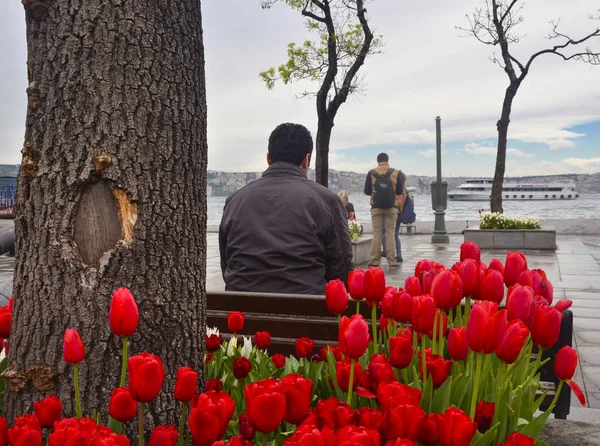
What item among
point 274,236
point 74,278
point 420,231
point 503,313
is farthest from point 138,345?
point 420,231

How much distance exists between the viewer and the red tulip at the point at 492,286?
1700 mm

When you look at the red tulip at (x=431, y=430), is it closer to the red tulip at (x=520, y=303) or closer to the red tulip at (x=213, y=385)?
the red tulip at (x=520, y=303)

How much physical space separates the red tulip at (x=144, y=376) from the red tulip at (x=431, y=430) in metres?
0.53

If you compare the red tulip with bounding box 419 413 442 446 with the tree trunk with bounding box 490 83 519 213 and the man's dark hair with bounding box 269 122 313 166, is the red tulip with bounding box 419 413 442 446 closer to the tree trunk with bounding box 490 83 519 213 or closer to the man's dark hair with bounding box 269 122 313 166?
the man's dark hair with bounding box 269 122 313 166

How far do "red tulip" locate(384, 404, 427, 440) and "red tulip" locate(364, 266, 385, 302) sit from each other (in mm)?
618

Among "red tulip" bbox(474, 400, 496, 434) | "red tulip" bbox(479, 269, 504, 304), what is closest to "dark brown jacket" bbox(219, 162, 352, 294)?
"red tulip" bbox(479, 269, 504, 304)

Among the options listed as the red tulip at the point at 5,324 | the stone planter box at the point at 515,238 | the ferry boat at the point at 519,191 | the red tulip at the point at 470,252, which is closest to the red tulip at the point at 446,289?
the red tulip at the point at 470,252

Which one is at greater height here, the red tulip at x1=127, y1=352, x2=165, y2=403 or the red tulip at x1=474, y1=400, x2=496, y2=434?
the red tulip at x1=127, y1=352, x2=165, y2=403

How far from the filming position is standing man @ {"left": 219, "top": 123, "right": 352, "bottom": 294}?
3488 millimetres

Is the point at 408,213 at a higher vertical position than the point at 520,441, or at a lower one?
higher

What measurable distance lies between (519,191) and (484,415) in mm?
127777

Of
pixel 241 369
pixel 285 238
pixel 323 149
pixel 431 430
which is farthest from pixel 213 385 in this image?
pixel 323 149

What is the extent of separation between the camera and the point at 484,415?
1445mm

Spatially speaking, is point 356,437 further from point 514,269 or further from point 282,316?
point 282,316
